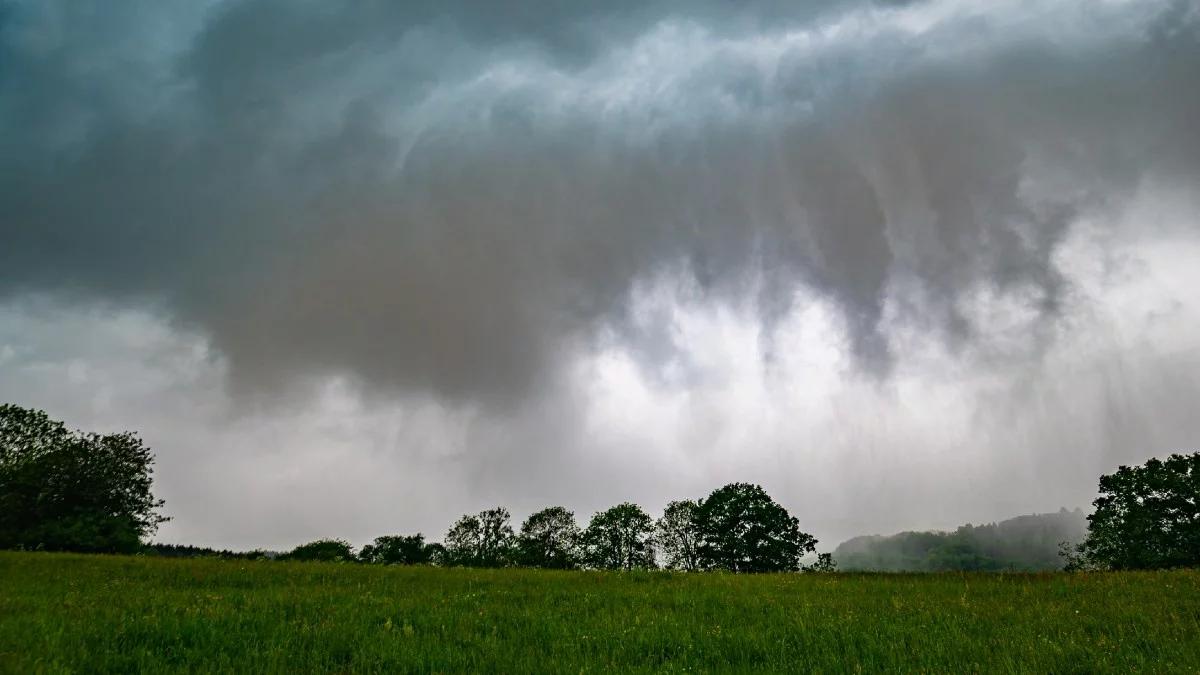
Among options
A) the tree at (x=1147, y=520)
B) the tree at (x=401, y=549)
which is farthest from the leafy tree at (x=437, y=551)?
the tree at (x=1147, y=520)

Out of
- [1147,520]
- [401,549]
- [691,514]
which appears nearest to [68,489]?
[401,549]

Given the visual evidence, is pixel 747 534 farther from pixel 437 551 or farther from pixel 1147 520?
pixel 437 551

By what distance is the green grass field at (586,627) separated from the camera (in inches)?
302

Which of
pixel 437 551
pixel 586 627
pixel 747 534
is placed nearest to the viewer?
pixel 586 627

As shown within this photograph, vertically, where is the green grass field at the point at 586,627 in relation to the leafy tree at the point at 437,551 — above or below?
above

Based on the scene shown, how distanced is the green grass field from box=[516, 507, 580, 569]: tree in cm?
7734

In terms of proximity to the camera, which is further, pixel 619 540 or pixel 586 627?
pixel 619 540

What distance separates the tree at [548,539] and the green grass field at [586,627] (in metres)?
77.3

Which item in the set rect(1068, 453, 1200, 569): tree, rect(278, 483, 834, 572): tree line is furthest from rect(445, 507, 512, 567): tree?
rect(1068, 453, 1200, 569): tree

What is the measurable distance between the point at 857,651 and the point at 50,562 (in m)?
27.5

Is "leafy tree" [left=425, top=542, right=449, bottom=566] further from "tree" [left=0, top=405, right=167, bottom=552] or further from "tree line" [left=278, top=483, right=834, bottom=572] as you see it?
"tree" [left=0, top=405, right=167, bottom=552]

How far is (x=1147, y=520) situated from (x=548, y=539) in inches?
2936

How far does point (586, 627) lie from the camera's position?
33.7ft

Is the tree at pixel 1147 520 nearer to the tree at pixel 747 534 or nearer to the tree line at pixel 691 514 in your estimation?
the tree line at pixel 691 514
